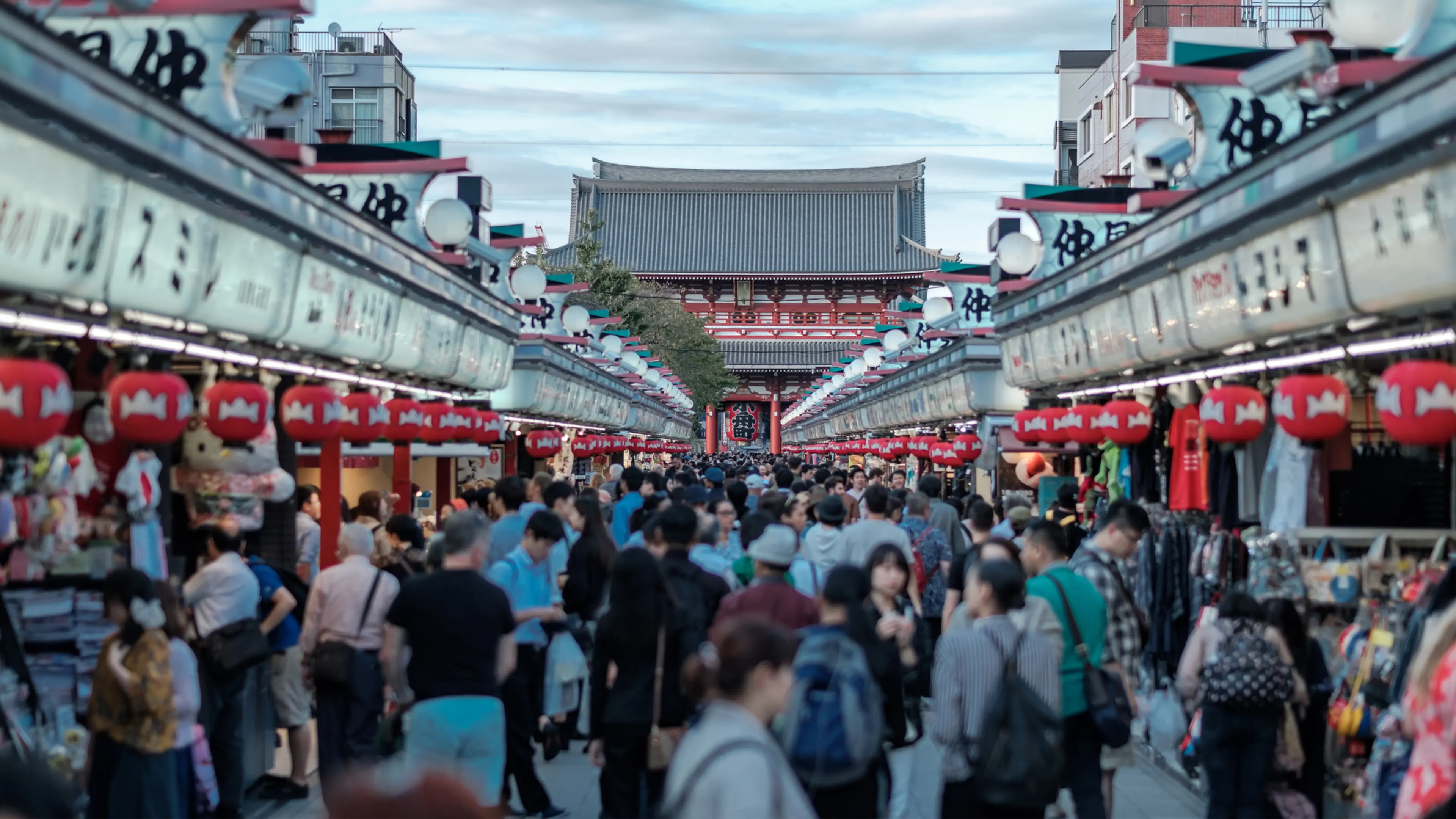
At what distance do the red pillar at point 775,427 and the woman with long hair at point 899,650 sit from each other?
223 ft

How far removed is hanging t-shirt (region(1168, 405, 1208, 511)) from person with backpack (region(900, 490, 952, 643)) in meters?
1.75

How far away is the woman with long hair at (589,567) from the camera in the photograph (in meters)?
9.78

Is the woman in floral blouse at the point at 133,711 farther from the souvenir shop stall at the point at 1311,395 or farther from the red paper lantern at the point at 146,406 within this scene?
the souvenir shop stall at the point at 1311,395

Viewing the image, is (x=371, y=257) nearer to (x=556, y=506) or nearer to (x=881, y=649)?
(x=556, y=506)

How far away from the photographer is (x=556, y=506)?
11.5 metres

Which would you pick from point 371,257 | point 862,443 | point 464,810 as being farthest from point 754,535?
A: point 862,443

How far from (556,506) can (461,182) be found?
866cm

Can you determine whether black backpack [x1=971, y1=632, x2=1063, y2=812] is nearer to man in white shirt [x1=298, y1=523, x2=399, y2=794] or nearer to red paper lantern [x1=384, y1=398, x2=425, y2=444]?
man in white shirt [x1=298, y1=523, x2=399, y2=794]

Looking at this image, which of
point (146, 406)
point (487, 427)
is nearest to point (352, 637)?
point (146, 406)

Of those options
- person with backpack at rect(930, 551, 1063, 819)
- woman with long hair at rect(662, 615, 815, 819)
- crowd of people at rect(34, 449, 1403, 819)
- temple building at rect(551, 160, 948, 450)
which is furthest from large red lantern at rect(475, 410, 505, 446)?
temple building at rect(551, 160, 948, 450)

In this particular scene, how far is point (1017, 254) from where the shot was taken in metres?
17.4

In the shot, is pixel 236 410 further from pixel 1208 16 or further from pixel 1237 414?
pixel 1208 16

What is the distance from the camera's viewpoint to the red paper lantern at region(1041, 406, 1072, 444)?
1441cm

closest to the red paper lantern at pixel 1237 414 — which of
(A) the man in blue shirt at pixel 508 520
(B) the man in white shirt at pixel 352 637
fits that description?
(A) the man in blue shirt at pixel 508 520
